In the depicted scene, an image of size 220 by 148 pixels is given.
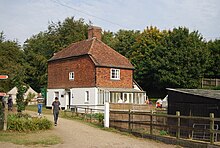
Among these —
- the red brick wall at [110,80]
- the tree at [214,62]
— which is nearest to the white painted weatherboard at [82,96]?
the red brick wall at [110,80]

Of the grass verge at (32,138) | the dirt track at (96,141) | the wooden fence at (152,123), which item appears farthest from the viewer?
the wooden fence at (152,123)

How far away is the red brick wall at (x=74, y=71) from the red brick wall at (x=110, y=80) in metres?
0.67

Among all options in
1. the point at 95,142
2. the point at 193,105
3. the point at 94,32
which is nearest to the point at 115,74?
the point at 94,32

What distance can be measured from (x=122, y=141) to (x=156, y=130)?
2.36 metres

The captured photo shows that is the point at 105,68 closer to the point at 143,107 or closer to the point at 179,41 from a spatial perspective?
the point at 143,107

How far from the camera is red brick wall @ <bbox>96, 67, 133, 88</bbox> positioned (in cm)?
3897

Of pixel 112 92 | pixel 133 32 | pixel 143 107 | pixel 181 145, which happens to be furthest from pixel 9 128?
pixel 133 32

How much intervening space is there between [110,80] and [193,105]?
20.8 metres

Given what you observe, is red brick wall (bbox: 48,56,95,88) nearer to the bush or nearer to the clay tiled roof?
the clay tiled roof

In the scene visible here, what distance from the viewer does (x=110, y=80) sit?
132 ft

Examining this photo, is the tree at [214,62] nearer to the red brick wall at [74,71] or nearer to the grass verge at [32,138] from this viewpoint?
the red brick wall at [74,71]

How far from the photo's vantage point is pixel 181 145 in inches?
606

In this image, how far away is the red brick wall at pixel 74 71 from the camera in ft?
130

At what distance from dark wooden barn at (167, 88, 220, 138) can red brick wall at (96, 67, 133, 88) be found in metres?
17.7
